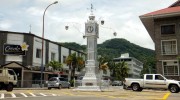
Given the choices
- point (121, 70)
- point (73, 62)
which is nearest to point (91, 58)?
point (73, 62)

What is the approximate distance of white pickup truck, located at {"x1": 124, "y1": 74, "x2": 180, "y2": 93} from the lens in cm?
2887

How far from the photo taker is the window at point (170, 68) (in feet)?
141

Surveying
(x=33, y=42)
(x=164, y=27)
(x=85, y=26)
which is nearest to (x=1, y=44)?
(x=33, y=42)

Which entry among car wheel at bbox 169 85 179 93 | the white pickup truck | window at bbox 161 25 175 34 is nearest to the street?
car wheel at bbox 169 85 179 93

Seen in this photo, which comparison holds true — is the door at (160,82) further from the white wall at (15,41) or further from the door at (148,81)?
the white wall at (15,41)

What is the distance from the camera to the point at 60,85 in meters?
38.8

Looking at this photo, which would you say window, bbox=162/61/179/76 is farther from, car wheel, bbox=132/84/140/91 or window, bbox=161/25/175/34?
car wheel, bbox=132/84/140/91

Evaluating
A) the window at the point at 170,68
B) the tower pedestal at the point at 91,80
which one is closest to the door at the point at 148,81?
the tower pedestal at the point at 91,80

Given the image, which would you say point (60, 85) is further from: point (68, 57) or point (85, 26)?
point (68, 57)

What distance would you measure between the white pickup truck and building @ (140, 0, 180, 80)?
13.7 meters

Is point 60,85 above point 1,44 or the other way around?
the other way around

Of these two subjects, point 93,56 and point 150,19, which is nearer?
point 93,56

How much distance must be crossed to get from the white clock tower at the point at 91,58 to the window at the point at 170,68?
1591 cm

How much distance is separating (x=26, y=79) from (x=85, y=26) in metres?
21.0
